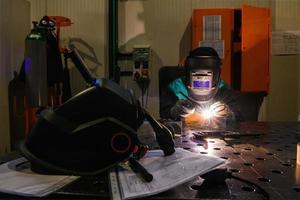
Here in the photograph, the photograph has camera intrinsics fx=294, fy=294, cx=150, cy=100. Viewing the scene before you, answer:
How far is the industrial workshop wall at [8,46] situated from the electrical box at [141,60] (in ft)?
3.72

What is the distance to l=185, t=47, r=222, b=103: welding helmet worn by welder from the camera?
5.53 feet

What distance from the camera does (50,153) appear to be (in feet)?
2.06

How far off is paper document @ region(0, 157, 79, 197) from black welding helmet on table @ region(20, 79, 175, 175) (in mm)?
21

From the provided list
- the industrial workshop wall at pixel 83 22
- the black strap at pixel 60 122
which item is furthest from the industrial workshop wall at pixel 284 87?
the black strap at pixel 60 122

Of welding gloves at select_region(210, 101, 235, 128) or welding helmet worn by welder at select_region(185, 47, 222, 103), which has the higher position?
welding helmet worn by welder at select_region(185, 47, 222, 103)

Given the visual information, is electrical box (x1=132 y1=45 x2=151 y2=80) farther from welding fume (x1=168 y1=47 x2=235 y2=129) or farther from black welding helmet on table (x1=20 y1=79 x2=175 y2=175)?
black welding helmet on table (x1=20 y1=79 x2=175 y2=175)

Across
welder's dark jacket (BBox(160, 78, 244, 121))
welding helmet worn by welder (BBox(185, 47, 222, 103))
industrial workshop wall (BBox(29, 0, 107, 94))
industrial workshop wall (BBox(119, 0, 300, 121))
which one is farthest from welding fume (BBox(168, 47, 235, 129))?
industrial workshop wall (BBox(29, 0, 107, 94))

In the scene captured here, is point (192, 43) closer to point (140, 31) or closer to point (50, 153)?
point (140, 31)

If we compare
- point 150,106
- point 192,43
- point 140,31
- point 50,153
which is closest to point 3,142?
point 150,106

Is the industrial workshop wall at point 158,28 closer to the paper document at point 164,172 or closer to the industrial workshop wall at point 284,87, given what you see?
the industrial workshop wall at point 284,87

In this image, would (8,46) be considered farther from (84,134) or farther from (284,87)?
(284,87)

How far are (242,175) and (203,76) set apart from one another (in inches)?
40.1

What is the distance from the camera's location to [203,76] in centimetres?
169

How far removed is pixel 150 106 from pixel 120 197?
8.73 feet
